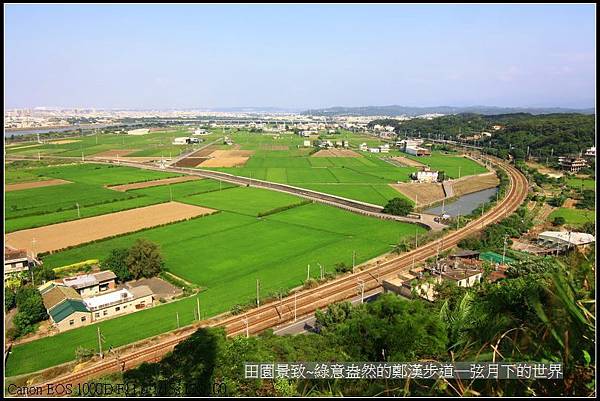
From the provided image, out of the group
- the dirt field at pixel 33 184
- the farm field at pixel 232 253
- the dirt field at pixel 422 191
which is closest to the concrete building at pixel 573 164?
the dirt field at pixel 422 191

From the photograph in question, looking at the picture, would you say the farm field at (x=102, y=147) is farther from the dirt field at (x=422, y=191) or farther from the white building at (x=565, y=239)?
the white building at (x=565, y=239)

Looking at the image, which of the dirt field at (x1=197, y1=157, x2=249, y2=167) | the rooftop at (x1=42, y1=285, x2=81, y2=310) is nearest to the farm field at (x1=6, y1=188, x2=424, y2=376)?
the rooftop at (x1=42, y1=285, x2=81, y2=310)

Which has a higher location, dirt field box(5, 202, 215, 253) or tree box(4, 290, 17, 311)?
dirt field box(5, 202, 215, 253)

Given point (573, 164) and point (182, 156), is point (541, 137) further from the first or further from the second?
point (182, 156)

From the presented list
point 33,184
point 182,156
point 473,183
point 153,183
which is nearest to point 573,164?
point 473,183

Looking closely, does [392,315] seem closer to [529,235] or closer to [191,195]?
[529,235]

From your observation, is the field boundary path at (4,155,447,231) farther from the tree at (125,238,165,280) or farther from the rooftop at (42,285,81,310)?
the rooftop at (42,285,81,310)

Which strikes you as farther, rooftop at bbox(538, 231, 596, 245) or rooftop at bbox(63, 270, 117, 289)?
rooftop at bbox(538, 231, 596, 245)
